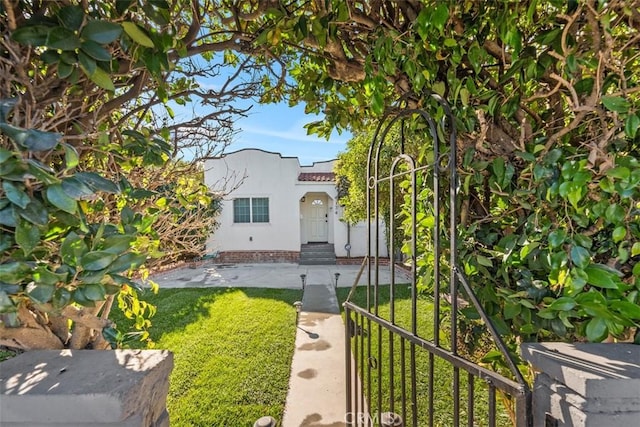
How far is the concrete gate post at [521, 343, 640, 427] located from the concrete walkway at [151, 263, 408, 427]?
273 centimetres

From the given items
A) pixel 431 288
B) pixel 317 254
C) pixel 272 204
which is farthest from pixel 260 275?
pixel 431 288

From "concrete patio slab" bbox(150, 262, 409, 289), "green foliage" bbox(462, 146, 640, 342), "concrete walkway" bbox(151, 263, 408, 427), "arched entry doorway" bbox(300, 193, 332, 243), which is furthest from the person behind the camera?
"arched entry doorway" bbox(300, 193, 332, 243)

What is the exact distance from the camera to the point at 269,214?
49.5 ft

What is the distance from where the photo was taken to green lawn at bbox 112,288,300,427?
355 centimetres

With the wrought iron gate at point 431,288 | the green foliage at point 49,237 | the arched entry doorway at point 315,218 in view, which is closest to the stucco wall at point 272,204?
the arched entry doorway at point 315,218

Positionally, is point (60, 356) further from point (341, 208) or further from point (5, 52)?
point (341, 208)

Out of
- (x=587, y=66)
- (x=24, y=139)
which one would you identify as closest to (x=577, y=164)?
(x=587, y=66)

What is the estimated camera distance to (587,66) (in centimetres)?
121

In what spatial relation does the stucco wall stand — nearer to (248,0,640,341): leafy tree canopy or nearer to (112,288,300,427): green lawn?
(112,288,300,427): green lawn

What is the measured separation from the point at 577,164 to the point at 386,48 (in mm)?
953

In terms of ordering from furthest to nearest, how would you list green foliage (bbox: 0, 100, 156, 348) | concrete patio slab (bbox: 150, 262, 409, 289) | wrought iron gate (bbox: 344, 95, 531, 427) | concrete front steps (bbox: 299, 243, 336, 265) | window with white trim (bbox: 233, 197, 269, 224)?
window with white trim (bbox: 233, 197, 269, 224) → concrete front steps (bbox: 299, 243, 336, 265) → concrete patio slab (bbox: 150, 262, 409, 289) → wrought iron gate (bbox: 344, 95, 531, 427) → green foliage (bbox: 0, 100, 156, 348)

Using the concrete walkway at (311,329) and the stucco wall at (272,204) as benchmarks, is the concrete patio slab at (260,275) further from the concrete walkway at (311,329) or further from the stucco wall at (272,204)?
the stucco wall at (272,204)

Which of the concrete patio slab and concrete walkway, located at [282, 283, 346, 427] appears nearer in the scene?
concrete walkway, located at [282, 283, 346, 427]

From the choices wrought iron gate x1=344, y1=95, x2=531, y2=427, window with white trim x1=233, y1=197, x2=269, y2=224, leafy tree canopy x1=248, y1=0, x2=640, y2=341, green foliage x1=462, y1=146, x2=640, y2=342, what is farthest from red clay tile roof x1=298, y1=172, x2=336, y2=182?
green foliage x1=462, y1=146, x2=640, y2=342
